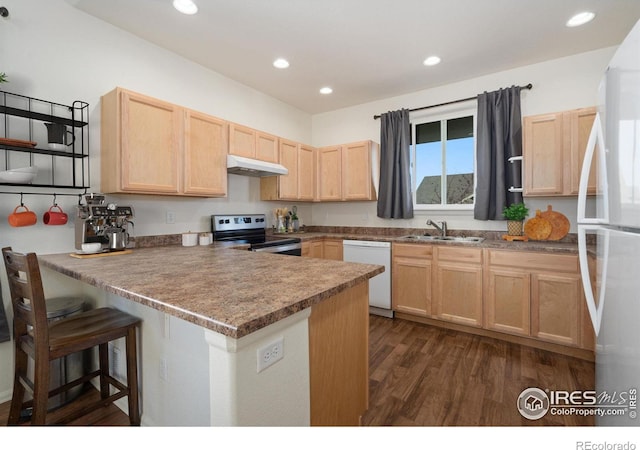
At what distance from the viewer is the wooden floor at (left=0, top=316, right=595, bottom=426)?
1.75 metres

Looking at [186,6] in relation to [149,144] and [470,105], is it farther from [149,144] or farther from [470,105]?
[470,105]

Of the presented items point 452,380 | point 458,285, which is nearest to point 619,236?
point 452,380

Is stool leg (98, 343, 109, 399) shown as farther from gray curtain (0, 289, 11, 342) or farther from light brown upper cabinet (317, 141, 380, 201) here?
light brown upper cabinet (317, 141, 380, 201)

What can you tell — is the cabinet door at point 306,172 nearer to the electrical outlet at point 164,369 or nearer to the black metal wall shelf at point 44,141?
the black metal wall shelf at point 44,141

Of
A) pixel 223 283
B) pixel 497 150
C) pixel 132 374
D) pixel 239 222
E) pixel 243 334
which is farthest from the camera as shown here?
pixel 239 222

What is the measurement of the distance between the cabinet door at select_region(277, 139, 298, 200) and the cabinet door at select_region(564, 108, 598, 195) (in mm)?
2901

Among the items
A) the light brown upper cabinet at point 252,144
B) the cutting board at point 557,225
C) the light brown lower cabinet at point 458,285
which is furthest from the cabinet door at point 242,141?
the cutting board at point 557,225

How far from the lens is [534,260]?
2.61 meters

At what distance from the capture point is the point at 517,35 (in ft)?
8.48

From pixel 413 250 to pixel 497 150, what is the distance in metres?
1.42

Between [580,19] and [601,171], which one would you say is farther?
[580,19]

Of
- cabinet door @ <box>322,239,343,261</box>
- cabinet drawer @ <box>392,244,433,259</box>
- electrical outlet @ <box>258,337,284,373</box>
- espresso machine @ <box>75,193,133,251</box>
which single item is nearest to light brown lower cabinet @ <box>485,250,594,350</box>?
cabinet drawer @ <box>392,244,433,259</box>
